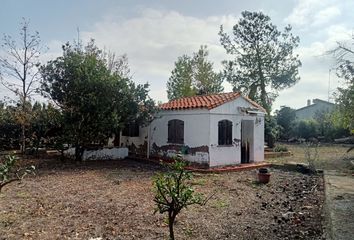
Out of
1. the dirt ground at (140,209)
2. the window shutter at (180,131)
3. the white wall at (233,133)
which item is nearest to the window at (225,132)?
the white wall at (233,133)

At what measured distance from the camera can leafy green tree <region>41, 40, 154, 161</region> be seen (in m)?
13.7

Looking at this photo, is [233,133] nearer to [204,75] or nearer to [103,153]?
[103,153]

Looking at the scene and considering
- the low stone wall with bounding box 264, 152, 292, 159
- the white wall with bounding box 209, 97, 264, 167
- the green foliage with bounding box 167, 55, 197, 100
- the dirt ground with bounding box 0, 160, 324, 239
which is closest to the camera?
the dirt ground with bounding box 0, 160, 324, 239

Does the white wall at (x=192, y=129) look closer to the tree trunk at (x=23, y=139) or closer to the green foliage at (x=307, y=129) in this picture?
the tree trunk at (x=23, y=139)

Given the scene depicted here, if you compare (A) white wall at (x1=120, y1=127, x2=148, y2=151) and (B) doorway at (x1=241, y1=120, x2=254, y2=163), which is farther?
(A) white wall at (x1=120, y1=127, x2=148, y2=151)

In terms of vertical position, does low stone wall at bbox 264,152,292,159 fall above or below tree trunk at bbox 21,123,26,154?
below

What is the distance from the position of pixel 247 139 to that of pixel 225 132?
2.39m

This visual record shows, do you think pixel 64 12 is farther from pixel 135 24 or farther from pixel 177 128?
pixel 177 128

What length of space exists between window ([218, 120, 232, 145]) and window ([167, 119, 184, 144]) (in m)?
1.96

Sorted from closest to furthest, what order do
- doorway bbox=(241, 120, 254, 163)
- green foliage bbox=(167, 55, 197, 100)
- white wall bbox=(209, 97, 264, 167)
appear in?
white wall bbox=(209, 97, 264, 167), doorway bbox=(241, 120, 254, 163), green foliage bbox=(167, 55, 197, 100)

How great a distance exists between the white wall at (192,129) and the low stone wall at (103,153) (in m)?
2.13

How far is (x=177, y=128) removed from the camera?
15.0 m

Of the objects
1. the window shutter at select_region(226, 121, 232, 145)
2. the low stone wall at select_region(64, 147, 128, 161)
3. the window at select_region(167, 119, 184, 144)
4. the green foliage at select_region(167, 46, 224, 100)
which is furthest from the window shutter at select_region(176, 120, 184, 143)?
the green foliage at select_region(167, 46, 224, 100)

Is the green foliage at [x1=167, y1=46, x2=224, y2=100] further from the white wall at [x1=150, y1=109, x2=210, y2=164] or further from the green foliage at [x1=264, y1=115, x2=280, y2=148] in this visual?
the white wall at [x1=150, y1=109, x2=210, y2=164]
